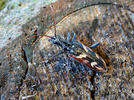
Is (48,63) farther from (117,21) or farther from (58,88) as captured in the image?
(117,21)

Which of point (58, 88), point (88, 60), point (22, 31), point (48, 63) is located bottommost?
point (58, 88)

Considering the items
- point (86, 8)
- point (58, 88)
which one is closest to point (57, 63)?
point (58, 88)

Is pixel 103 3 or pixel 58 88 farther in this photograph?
pixel 103 3

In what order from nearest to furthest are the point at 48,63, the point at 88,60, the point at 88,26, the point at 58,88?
the point at 58,88, the point at 48,63, the point at 88,26, the point at 88,60

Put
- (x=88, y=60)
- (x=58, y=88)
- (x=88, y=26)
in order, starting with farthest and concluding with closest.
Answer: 1. (x=88, y=60)
2. (x=88, y=26)
3. (x=58, y=88)

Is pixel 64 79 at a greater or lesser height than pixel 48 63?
lesser

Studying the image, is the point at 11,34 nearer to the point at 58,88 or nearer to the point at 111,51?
the point at 58,88

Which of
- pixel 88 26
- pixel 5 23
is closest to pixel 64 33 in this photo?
pixel 88 26

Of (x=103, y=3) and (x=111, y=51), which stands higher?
(x=103, y=3)

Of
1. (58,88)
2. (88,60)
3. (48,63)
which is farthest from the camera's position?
(88,60)
